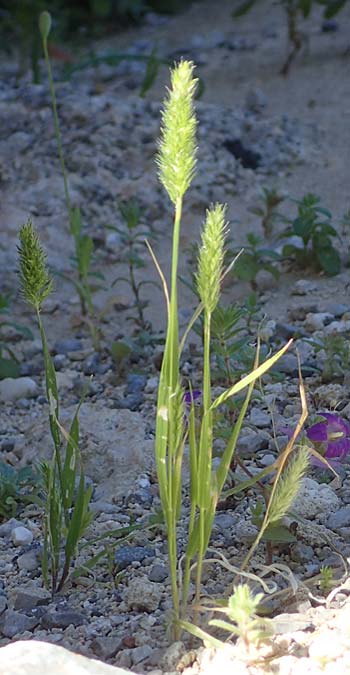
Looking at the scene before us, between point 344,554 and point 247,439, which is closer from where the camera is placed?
point 344,554

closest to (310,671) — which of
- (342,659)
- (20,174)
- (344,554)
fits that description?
(342,659)

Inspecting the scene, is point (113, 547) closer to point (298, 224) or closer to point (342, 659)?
point (342, 659)

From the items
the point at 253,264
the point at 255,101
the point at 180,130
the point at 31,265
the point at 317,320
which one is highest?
the point at 255,101

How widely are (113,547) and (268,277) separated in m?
1.55

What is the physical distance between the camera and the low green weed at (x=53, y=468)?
1.79 meters

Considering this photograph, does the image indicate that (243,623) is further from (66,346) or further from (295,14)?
(295,14)

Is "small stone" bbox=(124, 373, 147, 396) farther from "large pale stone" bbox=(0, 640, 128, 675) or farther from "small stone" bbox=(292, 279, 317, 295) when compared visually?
"large pale stone" bbox=(0, 640, 128, 675)

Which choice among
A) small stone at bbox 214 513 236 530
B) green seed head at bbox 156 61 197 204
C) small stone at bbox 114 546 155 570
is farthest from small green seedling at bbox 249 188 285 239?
green seed head at bbox 156 61 197 204

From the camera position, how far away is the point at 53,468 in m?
1.94

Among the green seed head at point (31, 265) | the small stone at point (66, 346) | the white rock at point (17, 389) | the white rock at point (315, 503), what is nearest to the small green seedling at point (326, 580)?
the white rock at point (315, 503)

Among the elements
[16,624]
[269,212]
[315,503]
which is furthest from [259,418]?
[269,212]

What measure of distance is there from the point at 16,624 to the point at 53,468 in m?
0.27

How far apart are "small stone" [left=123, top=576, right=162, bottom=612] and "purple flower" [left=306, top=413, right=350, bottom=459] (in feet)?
1.30

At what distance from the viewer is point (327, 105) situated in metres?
4.72
